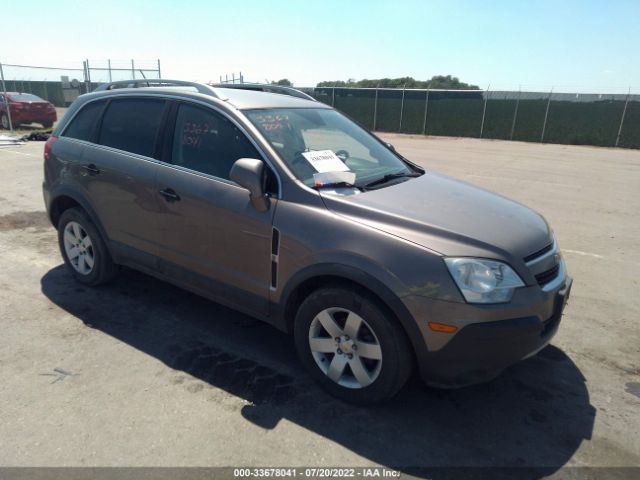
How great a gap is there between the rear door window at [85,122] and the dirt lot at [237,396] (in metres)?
1.37

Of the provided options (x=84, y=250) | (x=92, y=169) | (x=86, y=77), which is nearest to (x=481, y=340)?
(x=92, y=169)

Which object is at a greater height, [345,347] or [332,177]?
[332,177]

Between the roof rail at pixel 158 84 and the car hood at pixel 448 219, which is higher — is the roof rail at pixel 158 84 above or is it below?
above

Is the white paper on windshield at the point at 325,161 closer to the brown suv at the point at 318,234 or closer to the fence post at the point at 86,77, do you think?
the brown suv at the point at 318,234

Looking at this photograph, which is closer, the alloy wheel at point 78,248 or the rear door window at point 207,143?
the rear door window at point 207,143

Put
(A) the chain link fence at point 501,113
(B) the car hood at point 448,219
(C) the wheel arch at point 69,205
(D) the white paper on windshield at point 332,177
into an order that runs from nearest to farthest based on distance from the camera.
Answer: (B) the car hood at point 448,219 → (D) the white paper on windshield at point 332,177 → (C) the wheel arch at point 69,205 → (A) the chain link fence at point 501,113

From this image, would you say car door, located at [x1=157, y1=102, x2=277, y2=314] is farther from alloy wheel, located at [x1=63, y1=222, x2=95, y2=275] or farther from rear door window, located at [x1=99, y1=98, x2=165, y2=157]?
alloy wheel, located at [x1=63, y1=222, x2=95, y2=275]

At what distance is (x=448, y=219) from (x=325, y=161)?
970 millimetres

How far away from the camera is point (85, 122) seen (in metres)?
4.41

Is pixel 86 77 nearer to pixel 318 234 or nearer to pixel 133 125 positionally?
pixel 133 125

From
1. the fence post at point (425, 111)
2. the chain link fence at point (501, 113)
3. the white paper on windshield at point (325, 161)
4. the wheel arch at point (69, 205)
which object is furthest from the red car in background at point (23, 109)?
the white paper on windshield at point (325, 161)

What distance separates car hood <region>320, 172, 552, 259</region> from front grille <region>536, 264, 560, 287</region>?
0.15 metres

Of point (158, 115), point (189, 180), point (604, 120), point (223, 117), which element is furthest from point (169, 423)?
point (604, 120)

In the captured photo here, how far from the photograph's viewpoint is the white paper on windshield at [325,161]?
128 inches
